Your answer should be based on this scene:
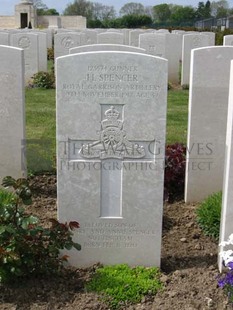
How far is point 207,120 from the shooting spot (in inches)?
189

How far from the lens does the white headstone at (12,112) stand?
15.9ft

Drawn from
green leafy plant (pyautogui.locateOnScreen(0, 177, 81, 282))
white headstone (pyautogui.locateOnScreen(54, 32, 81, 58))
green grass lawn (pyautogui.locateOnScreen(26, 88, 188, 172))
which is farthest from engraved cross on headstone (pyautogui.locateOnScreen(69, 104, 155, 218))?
white headstone (pyautogui.locateOnScreen(54, 32, 81, 58))

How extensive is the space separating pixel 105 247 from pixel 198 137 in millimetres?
1745

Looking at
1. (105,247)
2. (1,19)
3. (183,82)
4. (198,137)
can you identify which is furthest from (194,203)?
(1,19)

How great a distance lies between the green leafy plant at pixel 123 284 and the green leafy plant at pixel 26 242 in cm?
28

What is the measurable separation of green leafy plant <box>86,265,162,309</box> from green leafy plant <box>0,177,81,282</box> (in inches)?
11.2

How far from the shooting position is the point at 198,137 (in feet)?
15.8

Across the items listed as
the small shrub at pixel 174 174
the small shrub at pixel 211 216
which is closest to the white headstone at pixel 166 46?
the small shrub at pixel 174 174

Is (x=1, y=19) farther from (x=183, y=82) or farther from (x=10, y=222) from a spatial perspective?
(x=10, y=222)

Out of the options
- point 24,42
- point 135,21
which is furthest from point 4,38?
point 135,21

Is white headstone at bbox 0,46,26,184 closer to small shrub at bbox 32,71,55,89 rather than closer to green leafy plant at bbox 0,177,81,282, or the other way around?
green leafy plant at bbox 0,177,81,282

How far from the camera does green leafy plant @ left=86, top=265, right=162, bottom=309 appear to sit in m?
3.18

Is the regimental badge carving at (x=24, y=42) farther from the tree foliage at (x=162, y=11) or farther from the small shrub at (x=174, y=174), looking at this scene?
the tree foliage at (x=162, y=11)

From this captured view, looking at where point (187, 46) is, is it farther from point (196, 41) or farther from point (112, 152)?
point (112, 152)
